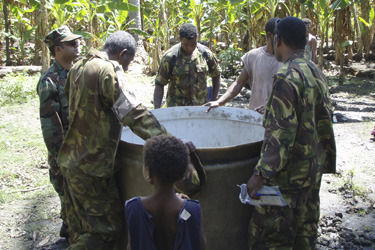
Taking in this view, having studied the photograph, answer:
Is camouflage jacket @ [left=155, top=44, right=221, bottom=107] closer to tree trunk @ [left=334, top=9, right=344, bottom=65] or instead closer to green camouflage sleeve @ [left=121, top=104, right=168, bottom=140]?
green camouflage sleeve @ [left=121, top=104, right=168, bottom=140]

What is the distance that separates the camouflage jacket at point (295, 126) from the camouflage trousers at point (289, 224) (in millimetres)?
131

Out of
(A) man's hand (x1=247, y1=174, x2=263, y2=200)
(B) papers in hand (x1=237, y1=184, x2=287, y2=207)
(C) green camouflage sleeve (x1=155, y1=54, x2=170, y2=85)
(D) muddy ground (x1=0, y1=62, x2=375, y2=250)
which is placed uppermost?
(C) green camouflage sleeve (x1=155, y1=54, x2=170, y2=85)

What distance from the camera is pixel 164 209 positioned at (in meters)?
1.94

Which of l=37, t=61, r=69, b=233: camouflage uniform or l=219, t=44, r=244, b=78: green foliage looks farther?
l=219, t=44, r=244, b=78: green foliage

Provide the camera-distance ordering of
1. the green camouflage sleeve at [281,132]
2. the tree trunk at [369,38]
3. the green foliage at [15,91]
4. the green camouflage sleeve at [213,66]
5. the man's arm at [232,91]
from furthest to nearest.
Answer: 1. the tree trunk at [369,38]
2. the green foliage at [15,91]
3. the green camouflage sleeve at [213,66]
4. the man's arm at [232,91]
5. the green camouflage sleeve at [281,132]

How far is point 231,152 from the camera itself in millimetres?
2529

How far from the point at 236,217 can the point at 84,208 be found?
1.06 metres

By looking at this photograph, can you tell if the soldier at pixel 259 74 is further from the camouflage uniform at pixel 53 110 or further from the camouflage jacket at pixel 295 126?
the camouflage uniform at pixel 53 110

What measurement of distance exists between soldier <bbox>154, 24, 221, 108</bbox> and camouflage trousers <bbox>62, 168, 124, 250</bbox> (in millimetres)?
1951

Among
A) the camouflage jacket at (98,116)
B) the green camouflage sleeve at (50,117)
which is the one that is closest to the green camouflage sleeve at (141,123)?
the camouflage jacket at (98,116)

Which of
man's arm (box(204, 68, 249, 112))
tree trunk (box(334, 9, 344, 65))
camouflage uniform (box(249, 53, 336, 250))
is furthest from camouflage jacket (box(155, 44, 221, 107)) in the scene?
tree trunk (box(334, 9, 344, 65))

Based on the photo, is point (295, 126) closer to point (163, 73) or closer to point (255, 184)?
point (255, 184)

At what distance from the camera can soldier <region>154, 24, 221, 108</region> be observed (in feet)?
14.6

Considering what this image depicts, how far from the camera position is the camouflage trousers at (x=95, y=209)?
A: 264 cm
